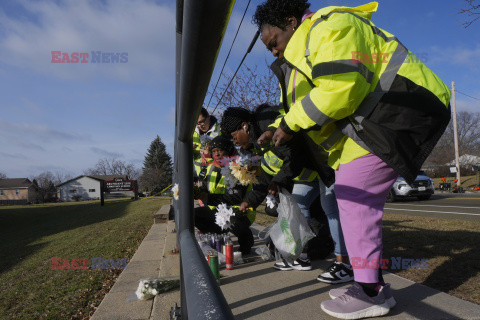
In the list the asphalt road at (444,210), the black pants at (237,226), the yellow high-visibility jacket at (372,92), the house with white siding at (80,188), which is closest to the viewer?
the yellow high-visibility jacket at (372,92)

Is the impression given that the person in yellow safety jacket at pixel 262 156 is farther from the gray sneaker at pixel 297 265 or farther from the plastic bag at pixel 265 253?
the gray sneaker at pixel 297 265

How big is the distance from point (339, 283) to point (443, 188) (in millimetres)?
23903

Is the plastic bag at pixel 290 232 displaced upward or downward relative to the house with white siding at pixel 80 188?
downward

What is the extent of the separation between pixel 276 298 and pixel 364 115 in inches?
53.1

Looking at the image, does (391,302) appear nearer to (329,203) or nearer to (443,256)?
(329,203)

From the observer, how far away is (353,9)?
1859mm

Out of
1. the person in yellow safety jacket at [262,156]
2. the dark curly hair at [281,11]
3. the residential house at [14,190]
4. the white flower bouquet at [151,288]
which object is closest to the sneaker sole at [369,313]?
the person in yellow safety jacket at [262,156]

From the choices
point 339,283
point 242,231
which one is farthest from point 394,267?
point 242,231

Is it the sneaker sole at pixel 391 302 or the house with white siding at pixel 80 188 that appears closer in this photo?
the sneaker sole at pixel 391 302

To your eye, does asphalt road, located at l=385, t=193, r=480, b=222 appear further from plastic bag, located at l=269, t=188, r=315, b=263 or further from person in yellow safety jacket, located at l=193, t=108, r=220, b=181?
plastic bag, located at l=269, t=188, r=315, b=263

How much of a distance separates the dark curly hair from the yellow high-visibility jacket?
1.23 feet

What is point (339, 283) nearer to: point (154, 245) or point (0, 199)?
point (154, 245)

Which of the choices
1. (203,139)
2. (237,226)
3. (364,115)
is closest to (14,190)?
(203,139)

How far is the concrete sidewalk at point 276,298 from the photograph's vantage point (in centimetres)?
187
